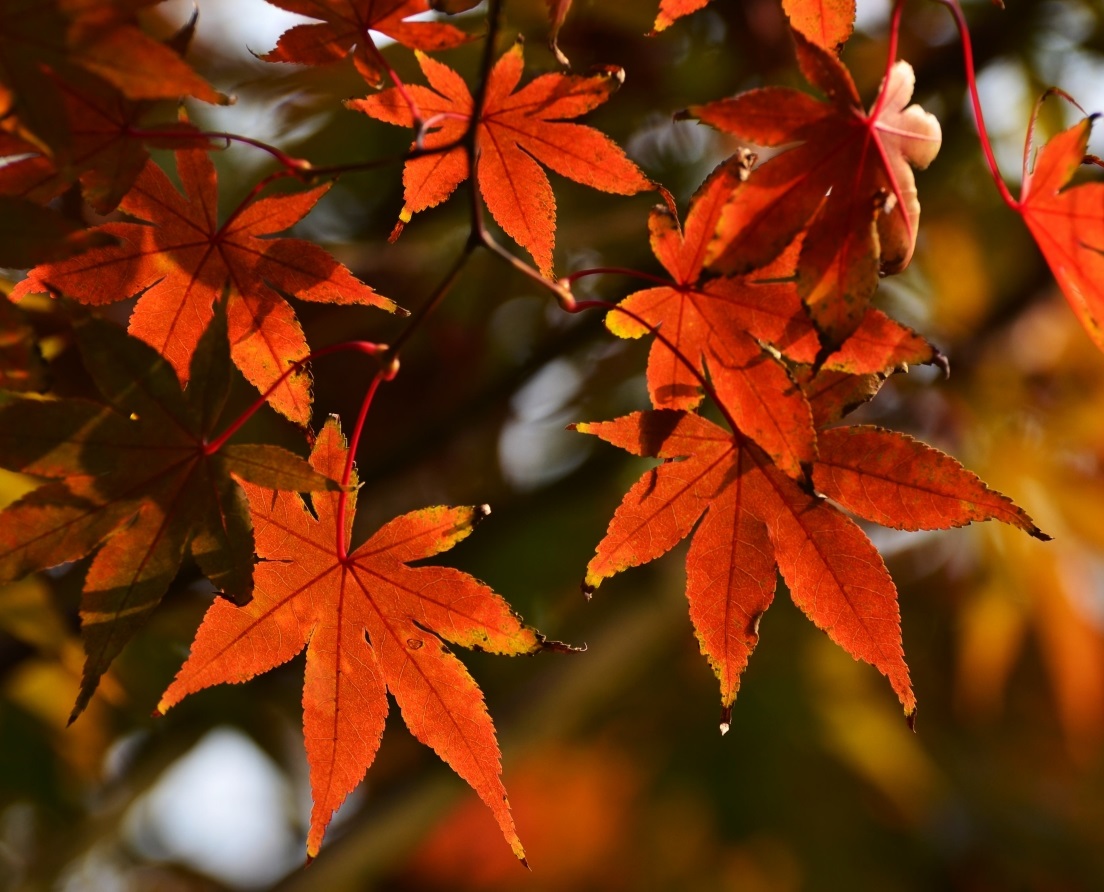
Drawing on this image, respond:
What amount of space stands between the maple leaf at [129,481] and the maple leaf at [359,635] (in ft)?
0.23

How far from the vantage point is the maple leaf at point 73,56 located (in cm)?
46

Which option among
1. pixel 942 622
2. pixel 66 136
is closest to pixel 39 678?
pixel 66 136

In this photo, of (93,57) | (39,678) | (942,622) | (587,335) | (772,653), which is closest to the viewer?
(93,57)

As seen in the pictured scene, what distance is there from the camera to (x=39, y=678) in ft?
5.08

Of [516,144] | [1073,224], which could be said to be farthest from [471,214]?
[1073,224]

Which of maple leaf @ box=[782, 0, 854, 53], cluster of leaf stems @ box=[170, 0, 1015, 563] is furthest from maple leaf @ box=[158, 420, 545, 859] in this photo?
maple leaf @ box=[782, 0, 854, 53]

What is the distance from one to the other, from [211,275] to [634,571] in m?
1.26

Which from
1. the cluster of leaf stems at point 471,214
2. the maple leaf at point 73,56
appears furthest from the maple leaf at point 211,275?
the maple leaf at point 73,56

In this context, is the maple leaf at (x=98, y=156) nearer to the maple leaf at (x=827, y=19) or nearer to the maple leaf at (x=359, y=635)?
the maple leaf at (x=359, y=635)

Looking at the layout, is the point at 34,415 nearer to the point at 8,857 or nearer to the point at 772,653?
the point at 772,653

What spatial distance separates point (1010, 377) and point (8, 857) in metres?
2.42

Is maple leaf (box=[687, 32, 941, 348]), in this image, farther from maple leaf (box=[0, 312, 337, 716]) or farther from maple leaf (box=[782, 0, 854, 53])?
maple leaf (box=[0, 312, 337, 716])

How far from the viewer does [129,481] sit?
545mm

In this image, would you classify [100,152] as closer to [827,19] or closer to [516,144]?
[516,144]
